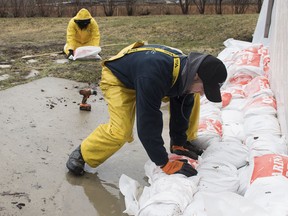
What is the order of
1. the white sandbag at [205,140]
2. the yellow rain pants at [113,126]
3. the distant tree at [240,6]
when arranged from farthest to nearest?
the distant tree at [240,6] < the white sandbag at [205,140] < the yellow rain pants at [113,126]

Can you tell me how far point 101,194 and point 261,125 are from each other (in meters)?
1.35

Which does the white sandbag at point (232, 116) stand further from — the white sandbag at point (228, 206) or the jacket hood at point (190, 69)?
the white sandbag at point (228, 206)

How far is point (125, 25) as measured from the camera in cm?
1102

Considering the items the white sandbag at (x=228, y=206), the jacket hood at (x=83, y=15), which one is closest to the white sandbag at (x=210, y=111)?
the white sandbag at (x=228, y=206)

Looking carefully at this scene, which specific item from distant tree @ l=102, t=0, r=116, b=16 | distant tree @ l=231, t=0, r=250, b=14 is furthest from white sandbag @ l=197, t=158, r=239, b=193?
distant tree @ l=102, t=0, r=116, b=16

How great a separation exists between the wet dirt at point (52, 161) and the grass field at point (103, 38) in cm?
93

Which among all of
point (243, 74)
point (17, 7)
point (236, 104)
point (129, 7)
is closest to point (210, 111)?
point (236, 104)

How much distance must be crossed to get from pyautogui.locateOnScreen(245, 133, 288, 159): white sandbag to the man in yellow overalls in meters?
0.40

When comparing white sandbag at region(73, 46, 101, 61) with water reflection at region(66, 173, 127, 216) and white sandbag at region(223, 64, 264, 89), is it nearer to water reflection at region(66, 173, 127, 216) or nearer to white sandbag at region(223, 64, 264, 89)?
white sandbag at region(223, 64, 264, 89)

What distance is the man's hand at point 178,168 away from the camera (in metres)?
2.51

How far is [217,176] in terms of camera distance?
8.38ft

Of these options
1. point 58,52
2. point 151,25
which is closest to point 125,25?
point 151,25

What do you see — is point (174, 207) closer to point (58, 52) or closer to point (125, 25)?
point (58, 52)

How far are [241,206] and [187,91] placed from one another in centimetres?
76
